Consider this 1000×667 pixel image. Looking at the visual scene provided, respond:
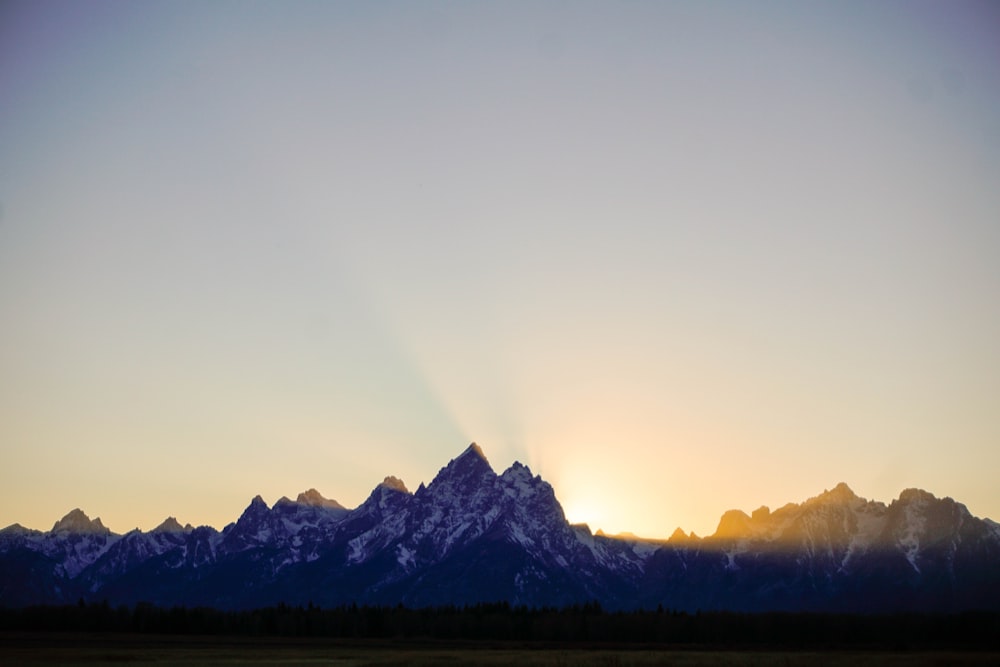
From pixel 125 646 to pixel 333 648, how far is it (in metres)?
33.4

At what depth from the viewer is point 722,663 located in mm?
125938

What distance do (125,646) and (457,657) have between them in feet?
202

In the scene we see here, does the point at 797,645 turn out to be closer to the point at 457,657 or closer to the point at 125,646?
the point at 457,657

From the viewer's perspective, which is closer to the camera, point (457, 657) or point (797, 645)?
point (457, 657)

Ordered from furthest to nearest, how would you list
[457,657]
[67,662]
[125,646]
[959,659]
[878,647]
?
1. [878,647]
2. [125,646]
3. [457,657]
4. [959,659]
5. [67,662]

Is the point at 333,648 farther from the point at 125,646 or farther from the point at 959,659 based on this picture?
the point at 959,659

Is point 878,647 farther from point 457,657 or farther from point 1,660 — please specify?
point 1,660

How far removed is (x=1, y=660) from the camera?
405ft

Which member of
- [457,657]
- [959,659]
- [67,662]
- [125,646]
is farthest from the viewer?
[125,646]

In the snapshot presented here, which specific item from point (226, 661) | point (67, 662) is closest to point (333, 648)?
point (226, 661)

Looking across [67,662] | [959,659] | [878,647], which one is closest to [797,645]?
[878,647]

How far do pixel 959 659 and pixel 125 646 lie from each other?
409 ft

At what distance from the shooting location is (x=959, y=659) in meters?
130

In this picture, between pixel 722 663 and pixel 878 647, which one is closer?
pixel 722 663
